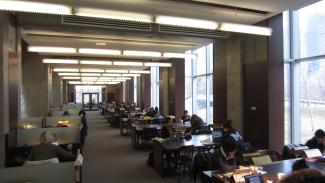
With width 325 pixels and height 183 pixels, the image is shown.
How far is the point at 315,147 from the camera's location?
4074 mm

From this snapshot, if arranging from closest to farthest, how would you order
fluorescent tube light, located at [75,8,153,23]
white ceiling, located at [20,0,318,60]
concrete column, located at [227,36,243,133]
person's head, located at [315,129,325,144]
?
1. fluorescent tube light, located at [75,8,153,23]
2. person's head, located at [315,129,325,144]
3. white ceiling, located at [20,0,318,60]
4. concrete column, located at [227,36,243,133]

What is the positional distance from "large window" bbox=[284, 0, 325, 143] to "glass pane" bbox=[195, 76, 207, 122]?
4287 mm

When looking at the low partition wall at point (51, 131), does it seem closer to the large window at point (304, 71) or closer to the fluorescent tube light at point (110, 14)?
the fluorescent tube light at point (110, 14)

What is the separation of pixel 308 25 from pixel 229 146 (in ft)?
12.8

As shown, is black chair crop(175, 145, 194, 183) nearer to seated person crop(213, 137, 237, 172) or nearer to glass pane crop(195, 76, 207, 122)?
seated person crop(213, 137, 237, 172)

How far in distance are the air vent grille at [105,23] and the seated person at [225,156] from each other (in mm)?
3347

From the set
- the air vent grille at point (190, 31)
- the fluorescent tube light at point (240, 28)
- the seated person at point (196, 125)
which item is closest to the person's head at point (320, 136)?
the fluorescent tube light at point (240, 28)

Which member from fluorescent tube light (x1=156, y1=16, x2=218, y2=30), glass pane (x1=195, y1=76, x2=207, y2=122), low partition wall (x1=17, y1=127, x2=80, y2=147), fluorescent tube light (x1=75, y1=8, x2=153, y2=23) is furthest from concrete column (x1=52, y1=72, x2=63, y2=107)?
fluorescent tube light (x1=156, y1=16, x2=218, y2=30)

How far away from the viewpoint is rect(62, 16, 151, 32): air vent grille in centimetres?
500

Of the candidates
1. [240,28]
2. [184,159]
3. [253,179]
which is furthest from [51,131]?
[253,179]

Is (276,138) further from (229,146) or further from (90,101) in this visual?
(90,101)

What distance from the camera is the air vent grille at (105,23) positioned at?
16.4 feet

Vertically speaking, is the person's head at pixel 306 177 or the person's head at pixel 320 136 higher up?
the person's head at pixel 306 177

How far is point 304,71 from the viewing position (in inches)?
223
